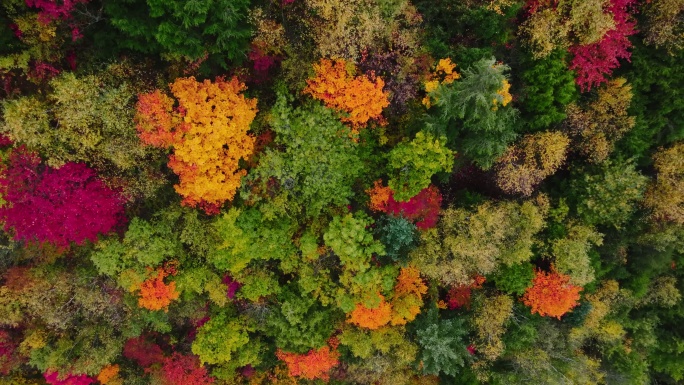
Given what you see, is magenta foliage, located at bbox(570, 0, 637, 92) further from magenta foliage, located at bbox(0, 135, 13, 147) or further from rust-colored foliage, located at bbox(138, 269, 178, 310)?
magenta foliage, located at bbox(0, 135, 13, 147)

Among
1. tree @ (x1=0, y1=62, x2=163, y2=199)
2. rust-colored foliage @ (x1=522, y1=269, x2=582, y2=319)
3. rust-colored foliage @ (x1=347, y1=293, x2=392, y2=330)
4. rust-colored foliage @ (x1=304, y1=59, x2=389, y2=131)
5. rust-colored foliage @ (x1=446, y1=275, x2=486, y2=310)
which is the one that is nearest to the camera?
tree @ (x1=0, y1=62, x2=163, y2=199)

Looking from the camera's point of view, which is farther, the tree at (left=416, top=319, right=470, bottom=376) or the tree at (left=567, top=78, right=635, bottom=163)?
the tree at (left=567, top=78, right=635, bottom=163)

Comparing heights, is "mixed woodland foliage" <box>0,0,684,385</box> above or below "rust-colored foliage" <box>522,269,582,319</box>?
above

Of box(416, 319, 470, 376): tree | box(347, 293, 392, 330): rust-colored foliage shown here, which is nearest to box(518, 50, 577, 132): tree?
box(416, 319, 470, 376): tree

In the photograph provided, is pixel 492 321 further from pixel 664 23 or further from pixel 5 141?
pixel 5 141

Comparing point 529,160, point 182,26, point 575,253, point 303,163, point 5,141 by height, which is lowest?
point 575,253

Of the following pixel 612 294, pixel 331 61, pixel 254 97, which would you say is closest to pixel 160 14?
pixel 254 97

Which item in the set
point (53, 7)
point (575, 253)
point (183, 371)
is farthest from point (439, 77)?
point (183, 371)
